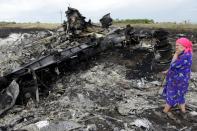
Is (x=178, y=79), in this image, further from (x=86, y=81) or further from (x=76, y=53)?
(x=76, y=53)

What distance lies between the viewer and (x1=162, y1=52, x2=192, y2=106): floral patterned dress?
893 cm

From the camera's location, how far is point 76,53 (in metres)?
13.9

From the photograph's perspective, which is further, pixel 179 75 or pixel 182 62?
pixel 179 75

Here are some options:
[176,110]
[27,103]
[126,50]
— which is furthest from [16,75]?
[126,50]

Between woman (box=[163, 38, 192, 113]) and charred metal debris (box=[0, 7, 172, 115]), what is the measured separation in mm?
3727

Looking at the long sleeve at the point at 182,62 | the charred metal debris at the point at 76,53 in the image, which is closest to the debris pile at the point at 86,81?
the charred metal debris at the point at 76,53

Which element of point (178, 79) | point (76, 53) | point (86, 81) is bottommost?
point (86, 81)

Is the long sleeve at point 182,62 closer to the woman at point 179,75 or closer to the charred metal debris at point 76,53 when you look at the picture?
the woman at point 179,75

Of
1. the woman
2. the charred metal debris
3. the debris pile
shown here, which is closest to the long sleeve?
the woman

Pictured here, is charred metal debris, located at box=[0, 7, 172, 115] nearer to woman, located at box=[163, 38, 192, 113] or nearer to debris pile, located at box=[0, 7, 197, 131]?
debris pile, located at box=[0, 7, 197, 131]

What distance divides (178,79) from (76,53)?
17.8 feet

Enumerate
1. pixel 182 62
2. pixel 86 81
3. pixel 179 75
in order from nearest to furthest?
1. pixel 182 62
2. pixel 179 75
3. pixel 86 81

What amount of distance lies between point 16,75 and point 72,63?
2738 millimetres

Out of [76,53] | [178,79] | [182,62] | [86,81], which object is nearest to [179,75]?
[178,79]
